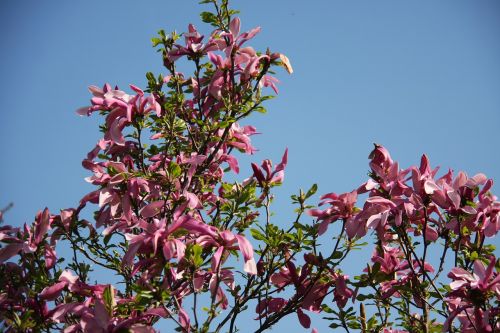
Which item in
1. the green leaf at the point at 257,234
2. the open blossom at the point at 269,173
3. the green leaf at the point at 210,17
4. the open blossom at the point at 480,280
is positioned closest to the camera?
the open blossom at the point at 480,280

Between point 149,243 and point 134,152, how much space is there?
1362 mm

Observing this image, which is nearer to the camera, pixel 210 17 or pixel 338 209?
pixel 338 209

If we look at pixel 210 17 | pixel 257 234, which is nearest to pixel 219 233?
pixel 257 234

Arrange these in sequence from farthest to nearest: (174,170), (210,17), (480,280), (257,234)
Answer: (210,17) → (257,234) → (174,170) → (480,280)

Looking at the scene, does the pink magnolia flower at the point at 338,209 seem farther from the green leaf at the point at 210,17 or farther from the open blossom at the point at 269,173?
the green leaf at the point at 210,17

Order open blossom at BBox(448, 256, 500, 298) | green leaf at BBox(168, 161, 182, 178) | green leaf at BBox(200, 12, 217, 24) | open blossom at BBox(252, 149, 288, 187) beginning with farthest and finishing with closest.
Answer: green leaf at BBox(200, 12, 217, 24)
open blossom at BBox(252, 149, 288, 187)
green leaf at BBox(168, 161, 182, 178)
open blossom at BBox(448, 256, 500, 298)

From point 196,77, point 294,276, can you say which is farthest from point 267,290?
point 196,77

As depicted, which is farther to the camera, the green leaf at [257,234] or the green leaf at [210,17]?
the green leaf at [210,17]

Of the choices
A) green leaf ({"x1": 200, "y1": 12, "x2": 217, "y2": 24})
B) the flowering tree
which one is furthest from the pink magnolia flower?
green leaf ({"x1": 200, "y1": 12, "x2": 217, "y2": 24})

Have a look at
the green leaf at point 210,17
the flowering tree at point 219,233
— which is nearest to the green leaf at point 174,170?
the flowering tree at point 219,233

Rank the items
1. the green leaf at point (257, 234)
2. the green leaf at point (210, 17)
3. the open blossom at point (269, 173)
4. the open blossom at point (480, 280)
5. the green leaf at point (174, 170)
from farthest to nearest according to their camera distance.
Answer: the green leaf at point (210, 17)
the open blossom at point (269, 173)
the green leaf at point (257, 234)
the green leaf at point (174, 170)
the open blossom at point (480, 280)

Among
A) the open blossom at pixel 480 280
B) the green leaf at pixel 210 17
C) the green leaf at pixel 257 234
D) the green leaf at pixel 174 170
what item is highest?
the green leaf at pixel 210 17

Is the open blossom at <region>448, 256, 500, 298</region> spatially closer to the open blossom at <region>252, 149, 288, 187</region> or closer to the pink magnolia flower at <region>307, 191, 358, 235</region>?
the pink magnolia flower at <region>307, 191, 358, 235</region>

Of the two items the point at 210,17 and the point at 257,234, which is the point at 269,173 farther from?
the point at 210,17
